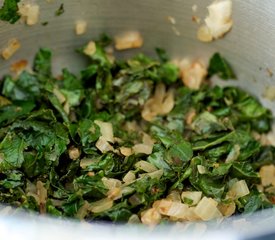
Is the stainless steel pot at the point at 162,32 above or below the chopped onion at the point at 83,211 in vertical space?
above

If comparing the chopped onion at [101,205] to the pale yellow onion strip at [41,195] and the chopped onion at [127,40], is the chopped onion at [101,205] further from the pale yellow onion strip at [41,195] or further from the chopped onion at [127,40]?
the chopped onion at [127,40]

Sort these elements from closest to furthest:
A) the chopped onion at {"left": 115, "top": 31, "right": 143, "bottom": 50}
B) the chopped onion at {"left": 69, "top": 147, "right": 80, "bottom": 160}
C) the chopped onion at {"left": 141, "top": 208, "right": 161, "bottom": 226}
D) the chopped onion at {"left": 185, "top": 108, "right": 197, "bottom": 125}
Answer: the chopped onion at {"left": 141, "top": 208, "right": 161, "bottom": 226}, the chopped onion at {"left": 69, "top": 147, "right": 80, "bottom": 160}, the chopped onion at {"left": 185, "top": 108, "right": 197, "bottom": 125}, the chopped onion at {"left": 115, "top": 31, "right": 143, "bottom": 50}

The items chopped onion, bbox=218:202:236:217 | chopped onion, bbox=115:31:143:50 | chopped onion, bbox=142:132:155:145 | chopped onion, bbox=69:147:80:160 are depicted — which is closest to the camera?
chopped onion, bbox=218:202:236:217

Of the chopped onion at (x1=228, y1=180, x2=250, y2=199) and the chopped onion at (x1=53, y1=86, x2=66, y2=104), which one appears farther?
the chopped onion at (x1=53, y1=86, x2=66, y2=104)

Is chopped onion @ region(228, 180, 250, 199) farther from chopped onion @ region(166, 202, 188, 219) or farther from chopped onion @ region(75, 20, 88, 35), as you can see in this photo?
chopped onion @ region(75, 20, 88, 35)

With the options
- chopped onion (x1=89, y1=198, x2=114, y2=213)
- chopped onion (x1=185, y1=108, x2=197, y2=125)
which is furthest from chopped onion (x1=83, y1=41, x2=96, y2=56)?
chopped onion (x1=89, y1=198, x2=114, y2=213)

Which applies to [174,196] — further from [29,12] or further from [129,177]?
[29,12]

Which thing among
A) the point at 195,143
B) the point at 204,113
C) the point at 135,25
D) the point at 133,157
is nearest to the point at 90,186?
the point at 133,157

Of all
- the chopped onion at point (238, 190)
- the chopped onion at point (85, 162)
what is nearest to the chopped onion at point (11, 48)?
the chopped onion at point (85, 162)
